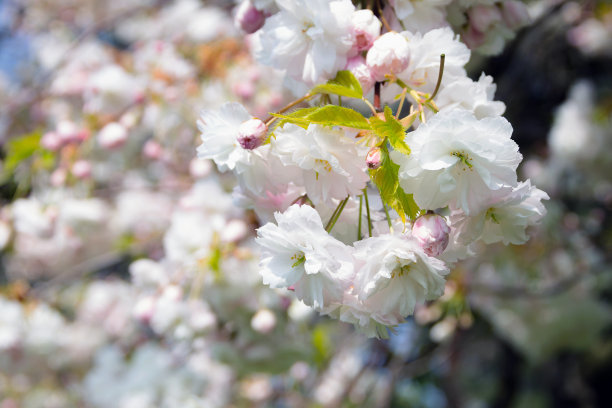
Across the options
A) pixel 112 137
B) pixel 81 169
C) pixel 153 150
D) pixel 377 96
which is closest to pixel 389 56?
pixel 377 96

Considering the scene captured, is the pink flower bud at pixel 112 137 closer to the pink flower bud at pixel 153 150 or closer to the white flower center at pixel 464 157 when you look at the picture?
the pink flower bud at pixel 153 150

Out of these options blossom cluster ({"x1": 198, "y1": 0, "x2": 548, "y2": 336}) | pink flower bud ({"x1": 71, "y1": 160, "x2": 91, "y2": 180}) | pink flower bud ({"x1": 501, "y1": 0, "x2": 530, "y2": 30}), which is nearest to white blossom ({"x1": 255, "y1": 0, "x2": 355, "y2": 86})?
blossom cluster ({"x1": 198, "y1": 0, "x2": 548, "y2": 336})

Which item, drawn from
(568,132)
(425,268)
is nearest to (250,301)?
(425,268)

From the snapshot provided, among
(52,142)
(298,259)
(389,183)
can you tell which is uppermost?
(389,183)

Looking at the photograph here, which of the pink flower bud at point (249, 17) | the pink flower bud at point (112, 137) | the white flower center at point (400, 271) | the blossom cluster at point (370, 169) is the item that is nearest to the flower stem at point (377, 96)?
the blossom cluster at point (370, 169)

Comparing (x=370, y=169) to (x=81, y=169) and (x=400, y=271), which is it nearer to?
(x=400, y=271)

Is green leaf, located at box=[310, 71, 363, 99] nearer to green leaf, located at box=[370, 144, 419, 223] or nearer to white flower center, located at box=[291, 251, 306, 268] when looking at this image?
green leaf, located at box=[370, 144, 419, 223]
